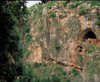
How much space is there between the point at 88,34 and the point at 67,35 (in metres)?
2.68

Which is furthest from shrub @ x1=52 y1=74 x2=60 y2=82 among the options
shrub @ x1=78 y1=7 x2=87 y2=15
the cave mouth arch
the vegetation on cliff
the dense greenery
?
the dense greenery

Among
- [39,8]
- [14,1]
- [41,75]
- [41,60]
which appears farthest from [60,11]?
[14,1]

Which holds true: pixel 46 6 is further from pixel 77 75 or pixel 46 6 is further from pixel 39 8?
pixel 77 75

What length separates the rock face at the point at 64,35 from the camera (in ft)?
72.5

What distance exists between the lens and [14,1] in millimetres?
5523

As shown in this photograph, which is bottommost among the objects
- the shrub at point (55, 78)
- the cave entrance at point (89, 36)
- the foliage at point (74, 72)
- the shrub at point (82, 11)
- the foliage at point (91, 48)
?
the shrub at point (55, 78)

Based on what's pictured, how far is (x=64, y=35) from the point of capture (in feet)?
78.7

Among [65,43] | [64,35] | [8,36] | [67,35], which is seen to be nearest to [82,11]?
[67,35]

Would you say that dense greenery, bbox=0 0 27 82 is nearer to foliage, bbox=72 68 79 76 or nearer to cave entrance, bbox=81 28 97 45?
foliage, bbox=72 68 79 76

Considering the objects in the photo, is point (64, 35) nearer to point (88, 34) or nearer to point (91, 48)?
point (88, 34)

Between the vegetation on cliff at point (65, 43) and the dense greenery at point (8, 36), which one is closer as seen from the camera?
the dense greenery at point (8, 36)

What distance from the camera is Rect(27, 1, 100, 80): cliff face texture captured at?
21.6 metres

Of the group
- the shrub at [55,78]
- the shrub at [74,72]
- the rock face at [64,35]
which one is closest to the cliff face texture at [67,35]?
the rock face at [64,35]

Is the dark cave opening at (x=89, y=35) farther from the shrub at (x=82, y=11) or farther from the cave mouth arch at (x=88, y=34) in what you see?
the shrub at (x=82, y=11)
